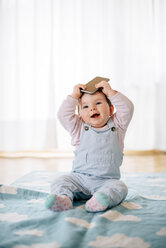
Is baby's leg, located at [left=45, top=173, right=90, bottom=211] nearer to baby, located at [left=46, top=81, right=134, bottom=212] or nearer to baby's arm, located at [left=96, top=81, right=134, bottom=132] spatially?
baby, located at [left=46, top=81, right=134, bottom=212]

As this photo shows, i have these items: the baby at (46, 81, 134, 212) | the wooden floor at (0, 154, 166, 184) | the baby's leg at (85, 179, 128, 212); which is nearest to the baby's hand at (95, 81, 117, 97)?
the baby at (46, 81, 134, 212)

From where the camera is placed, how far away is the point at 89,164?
1087 mm

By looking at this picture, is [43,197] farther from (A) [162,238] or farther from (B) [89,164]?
(A) [162,238]

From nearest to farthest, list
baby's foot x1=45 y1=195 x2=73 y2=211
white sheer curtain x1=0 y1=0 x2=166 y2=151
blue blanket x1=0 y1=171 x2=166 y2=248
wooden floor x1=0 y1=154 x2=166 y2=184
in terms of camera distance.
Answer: blue blanket x1=0 y1=171 x2=166 y2=248 < baby's foot x1=45 y1=195 x2=73 y2=211 < wooden floor x1=0 y1=154 x2=166 y2=184 < white sheer curtain x1=0 y1=0 x2=166 y2=151

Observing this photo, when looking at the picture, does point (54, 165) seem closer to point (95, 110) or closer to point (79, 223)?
point (95, 110)

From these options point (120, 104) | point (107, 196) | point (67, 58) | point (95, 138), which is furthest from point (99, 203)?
point (67, 58)

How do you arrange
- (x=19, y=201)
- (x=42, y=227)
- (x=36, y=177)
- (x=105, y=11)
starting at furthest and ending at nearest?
(x=105, y=11), (x=36, y=177), (x=19, y=201), (x=42, y=227)

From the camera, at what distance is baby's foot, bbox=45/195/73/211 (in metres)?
0.88

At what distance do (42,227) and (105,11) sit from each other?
7.52 ft

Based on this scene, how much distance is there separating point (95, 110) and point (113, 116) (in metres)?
0.10

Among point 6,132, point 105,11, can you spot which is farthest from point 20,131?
point 105,11

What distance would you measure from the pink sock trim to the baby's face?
0.33 m

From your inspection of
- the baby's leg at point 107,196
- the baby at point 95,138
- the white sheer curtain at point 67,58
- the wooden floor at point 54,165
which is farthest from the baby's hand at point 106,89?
the white sheer curtain at point 67,58

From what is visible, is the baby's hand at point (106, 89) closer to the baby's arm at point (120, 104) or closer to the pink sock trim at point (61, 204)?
the baby's arm at point (120, 104)
